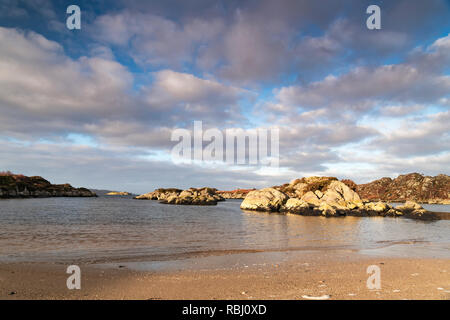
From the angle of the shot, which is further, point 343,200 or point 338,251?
point 343,200

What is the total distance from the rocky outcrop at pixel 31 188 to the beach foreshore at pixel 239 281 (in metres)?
143

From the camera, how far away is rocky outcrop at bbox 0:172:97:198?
5059 inches

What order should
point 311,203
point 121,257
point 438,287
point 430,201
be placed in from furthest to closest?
1. point 430,201
2. point 311,203
3. point 121,257
4. point 438,287

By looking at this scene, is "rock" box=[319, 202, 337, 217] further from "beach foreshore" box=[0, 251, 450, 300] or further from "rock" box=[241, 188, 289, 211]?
"beach foreshore" box=[0, 251, 450, 300]

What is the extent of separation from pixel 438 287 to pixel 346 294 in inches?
159

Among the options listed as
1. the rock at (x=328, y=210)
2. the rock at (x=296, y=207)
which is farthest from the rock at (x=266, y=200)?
the rock at (x=328, y=210)

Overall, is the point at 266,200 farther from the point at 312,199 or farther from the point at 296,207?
the point at 312,199

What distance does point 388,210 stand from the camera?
185 ft

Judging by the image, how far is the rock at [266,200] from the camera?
217 ft

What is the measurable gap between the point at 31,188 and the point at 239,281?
16920 cm

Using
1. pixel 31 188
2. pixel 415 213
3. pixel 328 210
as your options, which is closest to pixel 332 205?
pixel 328 210

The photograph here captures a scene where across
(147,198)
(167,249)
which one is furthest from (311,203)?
(147,198)

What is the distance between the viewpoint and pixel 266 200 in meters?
68.1
